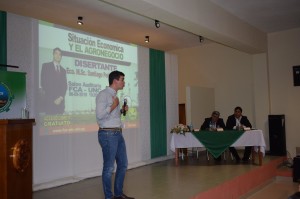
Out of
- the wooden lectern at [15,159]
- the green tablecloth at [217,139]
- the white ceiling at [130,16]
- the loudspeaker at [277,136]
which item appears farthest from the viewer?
the loudspeaker at [277,136]

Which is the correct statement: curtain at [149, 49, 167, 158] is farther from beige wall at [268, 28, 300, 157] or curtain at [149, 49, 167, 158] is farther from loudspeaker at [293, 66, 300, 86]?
loudspeaker at [293, 66, 300, 86]

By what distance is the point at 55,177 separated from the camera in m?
4.38

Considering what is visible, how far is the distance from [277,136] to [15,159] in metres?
5.65

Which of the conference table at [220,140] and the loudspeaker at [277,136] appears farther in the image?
the loudspeaker at [277,136]

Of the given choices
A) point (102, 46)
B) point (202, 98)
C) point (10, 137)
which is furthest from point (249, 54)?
point (10, 137)

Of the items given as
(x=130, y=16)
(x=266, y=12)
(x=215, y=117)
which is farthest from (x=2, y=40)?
(x=266, y=12)

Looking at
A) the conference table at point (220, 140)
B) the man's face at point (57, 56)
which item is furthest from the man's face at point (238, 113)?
the man's face at point (57, 56)

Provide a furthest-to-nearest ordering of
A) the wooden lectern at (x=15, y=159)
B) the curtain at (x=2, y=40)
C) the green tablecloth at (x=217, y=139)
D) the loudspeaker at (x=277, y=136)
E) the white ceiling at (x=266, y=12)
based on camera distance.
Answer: the loudspeaker at (x=277, y=136)
the green tablecloth at (x=217, y=139)
the white ceiling at (x=266, y=12)
the curtain at (x=2, y=40)
the wooden lectern at (x=15, y=159)

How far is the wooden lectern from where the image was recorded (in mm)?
1942

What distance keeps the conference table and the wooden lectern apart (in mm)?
3435

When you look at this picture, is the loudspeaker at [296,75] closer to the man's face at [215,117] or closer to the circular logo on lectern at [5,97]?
the man's face at [215,117]

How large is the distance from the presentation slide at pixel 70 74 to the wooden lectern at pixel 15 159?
214cm

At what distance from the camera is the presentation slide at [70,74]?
4375mm

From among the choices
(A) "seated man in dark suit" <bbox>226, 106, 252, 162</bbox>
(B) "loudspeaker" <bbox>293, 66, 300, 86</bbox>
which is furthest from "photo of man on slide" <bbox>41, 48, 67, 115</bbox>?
(B) "loudspeaker" <bbox>293, 66, 300, 86</bbox>
